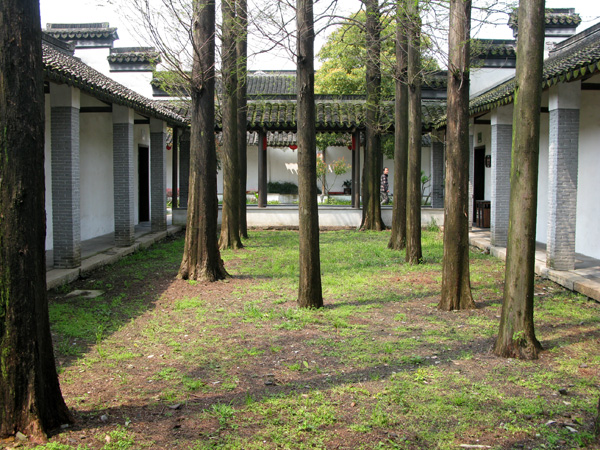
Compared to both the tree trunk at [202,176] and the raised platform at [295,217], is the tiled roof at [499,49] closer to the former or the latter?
the raised platform at [295,217]

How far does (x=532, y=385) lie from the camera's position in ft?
14.8

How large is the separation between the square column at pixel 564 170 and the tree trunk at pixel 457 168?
2.84 m

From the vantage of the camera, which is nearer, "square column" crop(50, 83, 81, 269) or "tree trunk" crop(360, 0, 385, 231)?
"square column" crop(50, 83, 81, 269)

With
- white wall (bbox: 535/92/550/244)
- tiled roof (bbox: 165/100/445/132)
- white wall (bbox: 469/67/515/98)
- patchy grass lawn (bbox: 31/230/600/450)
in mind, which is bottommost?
patchy grass lawn (bbox: 31/230/600/450)

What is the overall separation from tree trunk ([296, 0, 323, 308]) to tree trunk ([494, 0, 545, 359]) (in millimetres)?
2441

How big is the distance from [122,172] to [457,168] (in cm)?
817

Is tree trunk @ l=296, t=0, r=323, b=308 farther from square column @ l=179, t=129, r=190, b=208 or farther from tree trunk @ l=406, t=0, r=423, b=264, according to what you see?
square column @ l=179, t=129, r=190, b=208

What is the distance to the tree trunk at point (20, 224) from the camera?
3420 millimetres

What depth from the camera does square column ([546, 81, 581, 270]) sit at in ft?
29.0

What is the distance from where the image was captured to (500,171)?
12312mm

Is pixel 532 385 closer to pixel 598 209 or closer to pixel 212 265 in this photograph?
pixel 212 265

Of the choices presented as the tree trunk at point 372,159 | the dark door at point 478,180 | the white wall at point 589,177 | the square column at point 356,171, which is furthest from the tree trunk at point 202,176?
the dark door at point 478,180

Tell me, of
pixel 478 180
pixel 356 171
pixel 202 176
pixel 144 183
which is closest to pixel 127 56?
pixel 144 183

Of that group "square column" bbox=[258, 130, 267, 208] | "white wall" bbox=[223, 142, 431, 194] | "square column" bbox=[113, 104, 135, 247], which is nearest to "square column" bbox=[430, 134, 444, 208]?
"square column" bbox=[258, 130, 267, 208]
